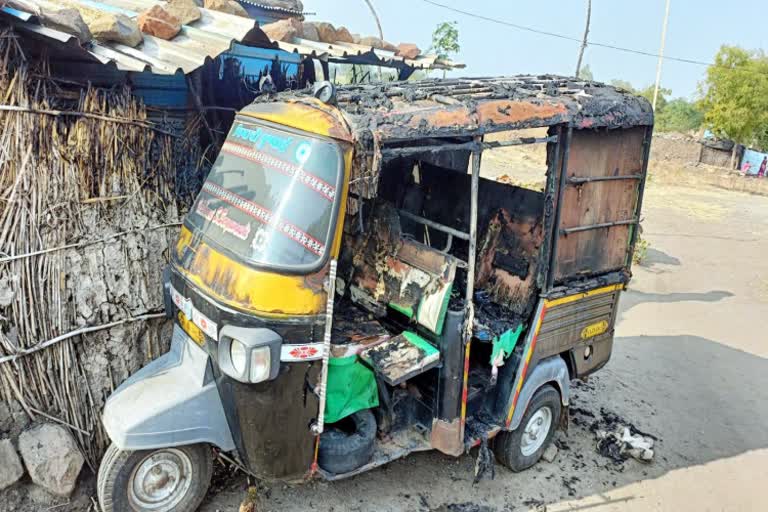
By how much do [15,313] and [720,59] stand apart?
110 feet

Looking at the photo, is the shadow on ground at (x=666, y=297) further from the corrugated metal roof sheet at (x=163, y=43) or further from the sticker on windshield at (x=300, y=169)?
the sticker on windshield at (x=300, y=169)

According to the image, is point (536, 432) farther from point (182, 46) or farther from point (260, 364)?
point (182, 46)

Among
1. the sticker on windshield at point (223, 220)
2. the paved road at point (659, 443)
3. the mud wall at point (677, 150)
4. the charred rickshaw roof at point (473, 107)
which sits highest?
the charred rickshaw roof at point (473, 107)

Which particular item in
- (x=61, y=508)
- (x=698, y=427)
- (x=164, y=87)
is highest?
(x=164, y=87)

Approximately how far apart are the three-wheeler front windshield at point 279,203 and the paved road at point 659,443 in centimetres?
183

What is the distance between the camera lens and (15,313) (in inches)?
153

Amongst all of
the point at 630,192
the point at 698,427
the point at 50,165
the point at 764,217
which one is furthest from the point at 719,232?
the point at 50,165

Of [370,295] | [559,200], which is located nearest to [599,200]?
[559,200]

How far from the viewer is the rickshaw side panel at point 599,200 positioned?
4480 mm

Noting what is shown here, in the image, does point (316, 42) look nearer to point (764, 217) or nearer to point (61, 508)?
point (61, 508)

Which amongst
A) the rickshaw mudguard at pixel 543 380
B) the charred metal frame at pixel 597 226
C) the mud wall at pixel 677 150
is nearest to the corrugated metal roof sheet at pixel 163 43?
the charred metal frame at pixel 597 226

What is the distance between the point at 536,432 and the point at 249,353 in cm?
283

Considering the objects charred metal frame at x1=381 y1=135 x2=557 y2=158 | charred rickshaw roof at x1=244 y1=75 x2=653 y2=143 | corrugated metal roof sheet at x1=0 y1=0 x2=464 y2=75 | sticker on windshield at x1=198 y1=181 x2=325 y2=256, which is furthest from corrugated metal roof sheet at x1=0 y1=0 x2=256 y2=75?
charred metal frame at x1=381 y1=135 x2=557 y2=158

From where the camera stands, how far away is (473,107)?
3.82 metres
